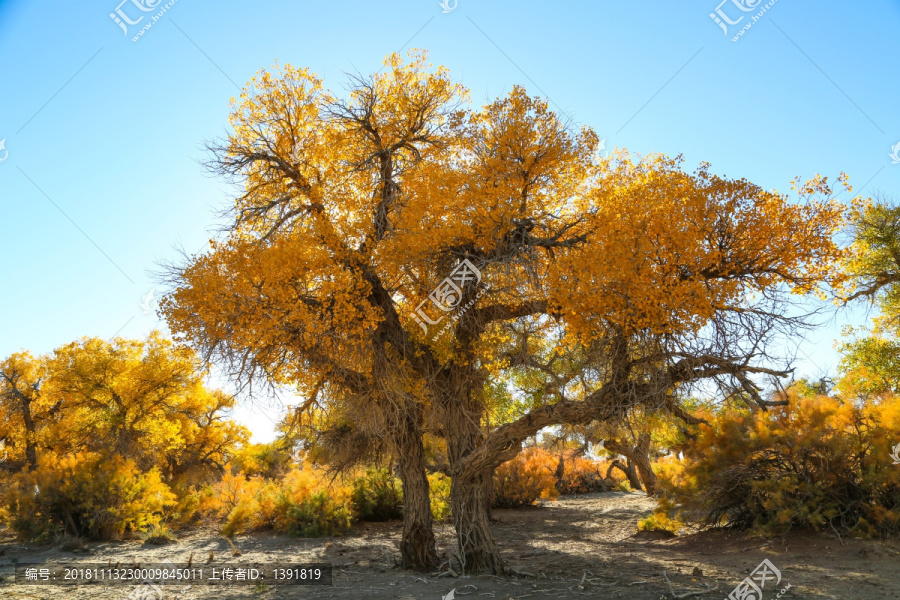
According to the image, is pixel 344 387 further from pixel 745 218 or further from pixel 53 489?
pixel 53 489

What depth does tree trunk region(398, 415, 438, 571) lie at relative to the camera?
989 centimetres

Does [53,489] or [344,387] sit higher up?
[344,387]

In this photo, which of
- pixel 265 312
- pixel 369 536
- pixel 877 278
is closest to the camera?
pixel 265 312

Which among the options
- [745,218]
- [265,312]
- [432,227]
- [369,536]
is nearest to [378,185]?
[432,227]

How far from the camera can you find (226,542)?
13898 millimetres

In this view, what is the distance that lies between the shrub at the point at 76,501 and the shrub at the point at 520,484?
1124 cm

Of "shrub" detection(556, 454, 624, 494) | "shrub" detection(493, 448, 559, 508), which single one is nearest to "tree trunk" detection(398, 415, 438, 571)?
"shrub" detection(493, 448, 559, 508)

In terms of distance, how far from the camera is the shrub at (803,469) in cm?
909

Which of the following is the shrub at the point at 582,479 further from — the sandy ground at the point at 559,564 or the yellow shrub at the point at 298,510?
the yellow shrub at the point at 298,510

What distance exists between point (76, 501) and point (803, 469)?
1618 cm

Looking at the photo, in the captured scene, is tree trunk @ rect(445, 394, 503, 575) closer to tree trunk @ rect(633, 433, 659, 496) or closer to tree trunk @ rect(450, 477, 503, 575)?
tree trunk @ rect(450, 477, 503, 575)

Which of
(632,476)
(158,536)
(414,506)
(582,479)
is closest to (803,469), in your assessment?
(414,506)

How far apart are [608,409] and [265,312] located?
5.41m

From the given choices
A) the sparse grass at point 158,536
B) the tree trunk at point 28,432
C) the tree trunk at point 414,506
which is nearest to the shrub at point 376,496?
the sparse grass at point 158,536
